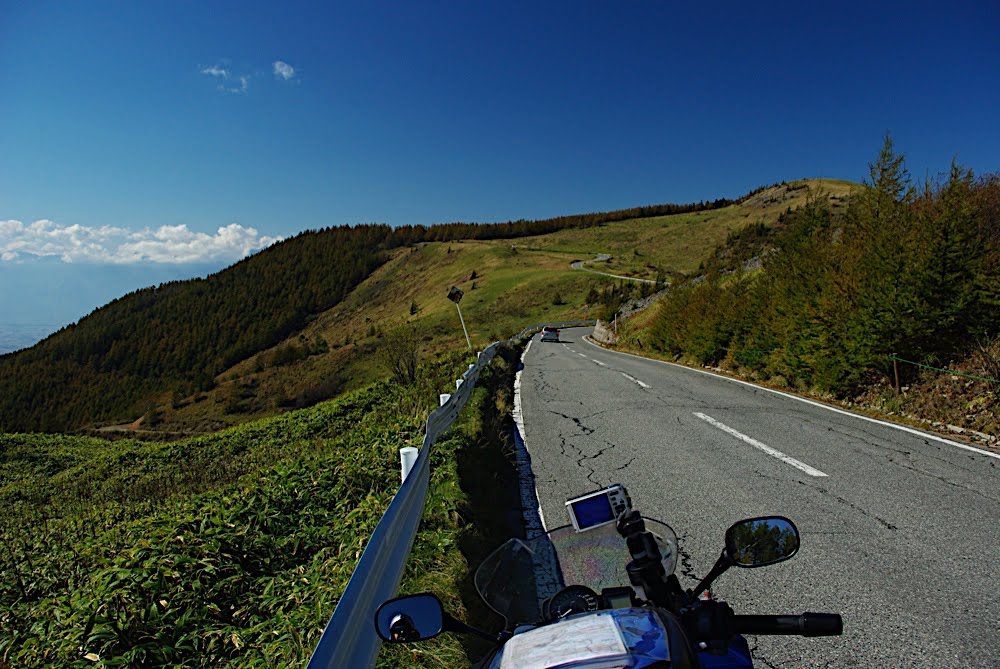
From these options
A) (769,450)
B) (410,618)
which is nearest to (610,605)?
(410,618)

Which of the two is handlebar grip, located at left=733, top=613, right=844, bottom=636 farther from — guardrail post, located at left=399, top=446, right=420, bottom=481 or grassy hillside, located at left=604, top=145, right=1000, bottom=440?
grassy hillside, located at left=604, top=145, right=1000, bottom=440

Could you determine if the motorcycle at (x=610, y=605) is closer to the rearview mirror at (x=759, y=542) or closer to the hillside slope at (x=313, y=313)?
the rearview mirror at (x=759, y=542)

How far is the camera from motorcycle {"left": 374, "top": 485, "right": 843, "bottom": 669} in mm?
1381

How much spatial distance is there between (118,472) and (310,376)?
188 ft

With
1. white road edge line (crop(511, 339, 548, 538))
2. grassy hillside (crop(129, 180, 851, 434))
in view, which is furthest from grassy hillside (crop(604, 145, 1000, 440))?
grassy hillside (crop(129, 180, 851, 434))

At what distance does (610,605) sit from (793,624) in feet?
1.91

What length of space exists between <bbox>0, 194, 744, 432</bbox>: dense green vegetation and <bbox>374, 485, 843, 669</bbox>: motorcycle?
64.4 meters

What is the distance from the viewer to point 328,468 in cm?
639

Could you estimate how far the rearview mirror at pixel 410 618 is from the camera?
170 centimetres

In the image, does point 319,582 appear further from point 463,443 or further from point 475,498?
point 463,443

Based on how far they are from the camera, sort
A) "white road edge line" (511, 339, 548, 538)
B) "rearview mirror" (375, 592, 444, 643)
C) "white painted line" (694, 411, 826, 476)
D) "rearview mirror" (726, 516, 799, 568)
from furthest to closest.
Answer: "white painted line" (694, 411, 826, 476) < "white road edge line" (511, 339, 548, 538) < "rearview mirror" (726, 516, 799, 568) < "rearview mirror" (375, 592, 444, 643)

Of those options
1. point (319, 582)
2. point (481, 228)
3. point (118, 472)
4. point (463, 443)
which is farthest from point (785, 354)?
point (481, 228)

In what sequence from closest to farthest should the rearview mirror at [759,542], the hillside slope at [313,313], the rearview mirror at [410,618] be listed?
the rearview mirror at [410,618]
the rearview mirror at [759,542]
the hillside slope at [313,313]

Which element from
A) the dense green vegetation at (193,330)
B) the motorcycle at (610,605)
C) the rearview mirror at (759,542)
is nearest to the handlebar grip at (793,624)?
the motorcycle at (610,605)
